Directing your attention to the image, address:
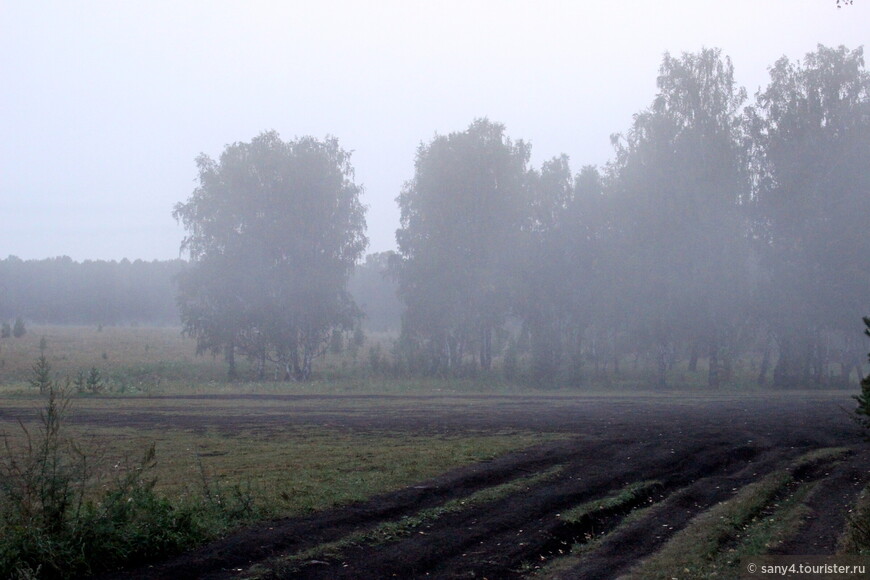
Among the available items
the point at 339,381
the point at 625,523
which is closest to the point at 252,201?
the point at 339,381

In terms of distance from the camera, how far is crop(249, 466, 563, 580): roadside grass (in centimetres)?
834

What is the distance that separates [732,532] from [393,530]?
4.12 metres

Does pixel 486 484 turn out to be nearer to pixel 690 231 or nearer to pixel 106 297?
pixel 690 231

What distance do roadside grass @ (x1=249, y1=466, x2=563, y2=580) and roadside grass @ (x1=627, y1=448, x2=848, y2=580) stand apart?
278 cm

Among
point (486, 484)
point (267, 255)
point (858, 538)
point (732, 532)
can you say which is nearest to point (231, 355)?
point (267, 255)

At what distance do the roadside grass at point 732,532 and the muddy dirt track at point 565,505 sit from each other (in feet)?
0.64

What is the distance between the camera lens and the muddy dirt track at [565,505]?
863 centimetres

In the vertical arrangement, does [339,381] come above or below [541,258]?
below

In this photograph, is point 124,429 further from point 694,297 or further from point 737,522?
point 694,297

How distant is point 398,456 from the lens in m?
15.7

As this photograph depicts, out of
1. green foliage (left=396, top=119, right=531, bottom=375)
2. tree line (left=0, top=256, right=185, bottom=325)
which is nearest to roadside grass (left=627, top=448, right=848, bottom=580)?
green foliage (left=396, top=119, right=531, bottom=375)

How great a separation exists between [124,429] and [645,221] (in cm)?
3249

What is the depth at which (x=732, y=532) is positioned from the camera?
9906 millimetres

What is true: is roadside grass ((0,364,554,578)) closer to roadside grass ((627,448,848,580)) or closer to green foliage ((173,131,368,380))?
roadside grass ((627,448,848,580))
